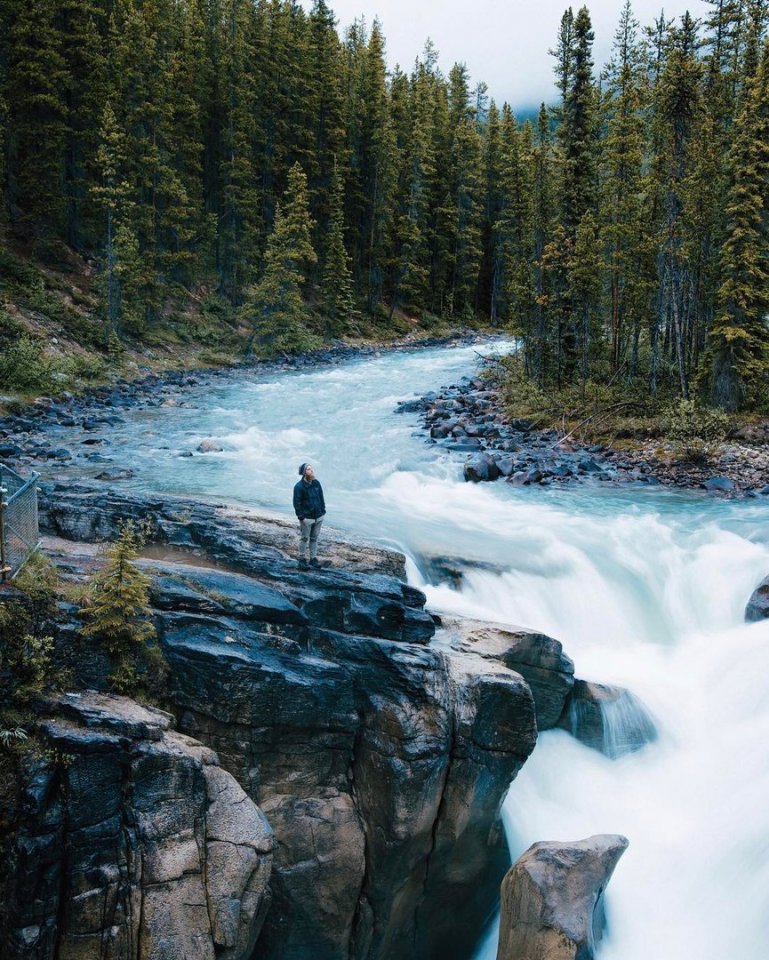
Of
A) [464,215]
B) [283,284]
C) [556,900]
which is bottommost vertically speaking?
[556,900]

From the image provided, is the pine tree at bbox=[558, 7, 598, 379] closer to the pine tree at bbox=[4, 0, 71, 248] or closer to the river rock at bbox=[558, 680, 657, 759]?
the river rock at bbox=[558, 680, 657, 759]

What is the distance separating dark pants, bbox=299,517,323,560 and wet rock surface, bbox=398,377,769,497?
1211 centimetres

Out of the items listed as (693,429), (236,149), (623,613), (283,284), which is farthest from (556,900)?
(236,149)

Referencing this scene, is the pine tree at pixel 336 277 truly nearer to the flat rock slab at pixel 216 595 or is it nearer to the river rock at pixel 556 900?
the flat rock slab at pixel 216 595

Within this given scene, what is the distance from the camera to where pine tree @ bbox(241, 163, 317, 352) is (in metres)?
47.2

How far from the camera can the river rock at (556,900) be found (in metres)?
9.13

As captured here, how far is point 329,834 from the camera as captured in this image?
10.0m

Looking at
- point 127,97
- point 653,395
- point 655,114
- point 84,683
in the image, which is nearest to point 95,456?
point 84,683

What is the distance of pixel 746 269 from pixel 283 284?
95.6ft

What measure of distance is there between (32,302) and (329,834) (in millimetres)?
31450

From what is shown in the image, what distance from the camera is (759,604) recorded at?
50.9ft

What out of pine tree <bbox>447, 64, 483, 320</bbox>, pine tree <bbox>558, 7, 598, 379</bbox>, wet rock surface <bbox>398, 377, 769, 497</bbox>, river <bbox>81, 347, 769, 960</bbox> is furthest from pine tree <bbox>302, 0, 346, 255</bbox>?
river <bbox>81, 347, 769, 960</bbox>

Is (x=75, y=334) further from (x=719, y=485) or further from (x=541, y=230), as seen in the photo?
(x=719, y=485)

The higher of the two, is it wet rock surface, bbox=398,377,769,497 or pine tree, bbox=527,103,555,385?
pine tree, bbox=527,103,555,385
